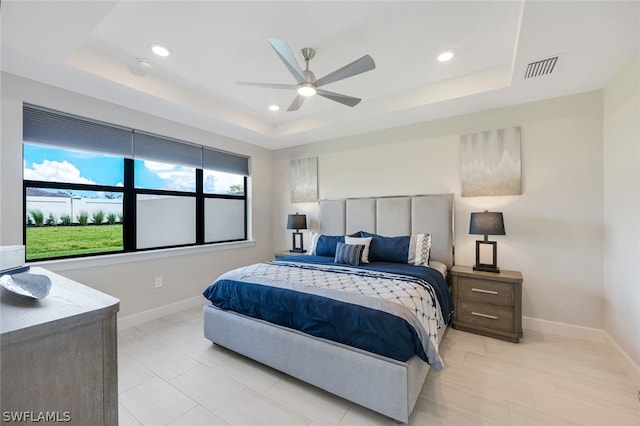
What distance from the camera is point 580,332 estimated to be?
2.64 metres

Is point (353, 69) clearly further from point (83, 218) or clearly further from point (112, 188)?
point (83, 218)

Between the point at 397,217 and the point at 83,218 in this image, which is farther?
the point at 397,217

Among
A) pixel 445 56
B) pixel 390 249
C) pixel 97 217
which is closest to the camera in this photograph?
pixel 445 56

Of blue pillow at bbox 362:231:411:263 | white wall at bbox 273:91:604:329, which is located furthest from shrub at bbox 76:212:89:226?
white wall at bbox 273:91:604:329

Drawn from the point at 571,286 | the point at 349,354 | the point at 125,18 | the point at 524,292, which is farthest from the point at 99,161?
the point at 571,286

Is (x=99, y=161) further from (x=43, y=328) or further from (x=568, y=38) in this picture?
(x=568, y=38)

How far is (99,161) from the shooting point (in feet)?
9.47

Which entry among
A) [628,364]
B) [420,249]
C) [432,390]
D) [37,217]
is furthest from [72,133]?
[628,364]

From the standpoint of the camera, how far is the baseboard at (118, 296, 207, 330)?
9.50ft

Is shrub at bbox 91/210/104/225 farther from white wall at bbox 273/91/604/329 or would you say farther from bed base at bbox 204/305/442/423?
white wall at bbox 273/91/604/329

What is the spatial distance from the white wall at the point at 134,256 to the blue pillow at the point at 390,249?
2.24 meters

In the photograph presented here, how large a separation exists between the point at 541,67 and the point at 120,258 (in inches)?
178

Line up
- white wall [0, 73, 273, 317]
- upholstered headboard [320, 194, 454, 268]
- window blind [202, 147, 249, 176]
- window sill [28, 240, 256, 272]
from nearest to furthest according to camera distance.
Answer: white wall [0, 73, 273, 317] < window sill [28, 240, 256, 272] < upholstered headboard [320, 194, 454, 268] < window blind [202, 147, 249, 176]

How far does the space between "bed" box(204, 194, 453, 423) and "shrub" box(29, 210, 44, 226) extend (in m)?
1.78
